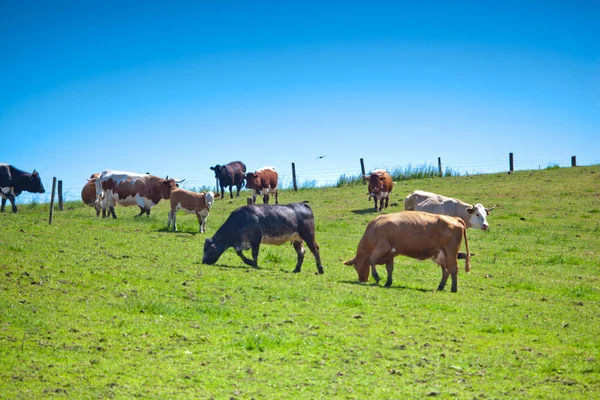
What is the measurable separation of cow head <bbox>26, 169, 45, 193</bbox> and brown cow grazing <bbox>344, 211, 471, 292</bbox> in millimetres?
25928

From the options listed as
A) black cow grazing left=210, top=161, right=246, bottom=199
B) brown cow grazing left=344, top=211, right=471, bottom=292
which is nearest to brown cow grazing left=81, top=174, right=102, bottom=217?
black cow grazing left=210, top=161, right=246, bottom=199

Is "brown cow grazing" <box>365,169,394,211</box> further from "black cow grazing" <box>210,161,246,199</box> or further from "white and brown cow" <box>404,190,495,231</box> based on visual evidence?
"black cow grazing" <box>210,161,246,199</box>

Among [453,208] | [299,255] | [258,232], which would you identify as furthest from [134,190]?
[299,255]

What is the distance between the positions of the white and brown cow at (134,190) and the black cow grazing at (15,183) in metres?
5.74

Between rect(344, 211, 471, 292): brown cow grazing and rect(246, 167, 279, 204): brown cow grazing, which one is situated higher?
rect(246, 167, 279, 204): brown cow grazing

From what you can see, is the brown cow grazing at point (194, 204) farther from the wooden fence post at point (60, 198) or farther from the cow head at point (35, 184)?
the cow head at point (35, 184)

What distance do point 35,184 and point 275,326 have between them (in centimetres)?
2887

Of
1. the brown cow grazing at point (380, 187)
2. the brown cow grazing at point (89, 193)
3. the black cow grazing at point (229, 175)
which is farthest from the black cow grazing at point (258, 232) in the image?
the black cow grazing at point (229, 175)

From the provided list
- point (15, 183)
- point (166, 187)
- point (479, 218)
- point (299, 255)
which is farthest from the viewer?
point (15, 183)

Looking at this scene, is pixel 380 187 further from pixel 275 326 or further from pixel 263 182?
pixel 275 326

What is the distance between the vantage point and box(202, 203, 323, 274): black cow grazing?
54.5ft

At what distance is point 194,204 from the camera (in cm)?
2473

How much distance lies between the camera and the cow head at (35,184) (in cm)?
3581

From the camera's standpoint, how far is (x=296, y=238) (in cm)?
1706
